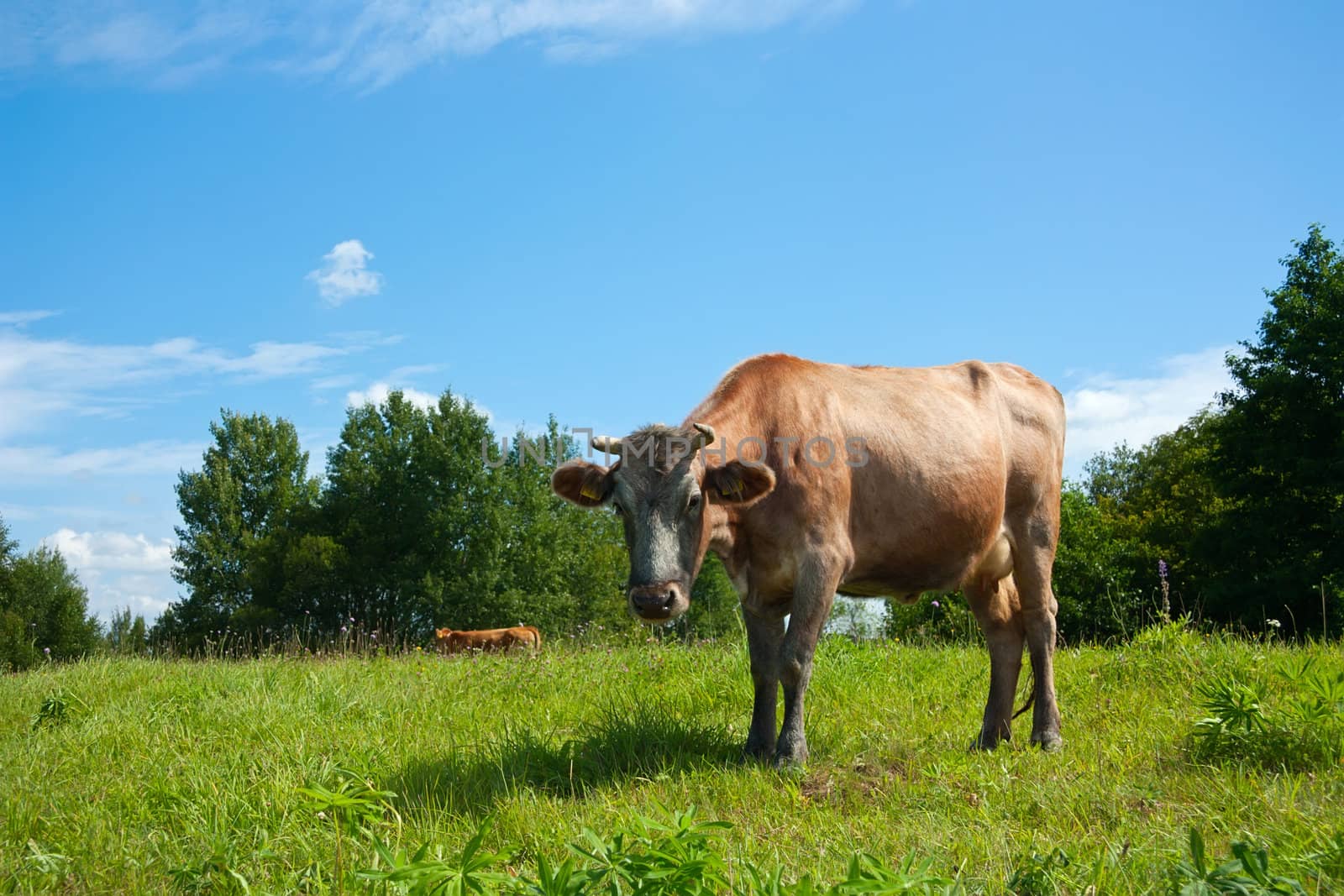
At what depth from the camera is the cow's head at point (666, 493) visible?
5.50m

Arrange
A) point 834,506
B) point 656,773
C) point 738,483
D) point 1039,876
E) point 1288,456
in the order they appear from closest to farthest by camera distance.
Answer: point 1039,876
point 656,773
point 738,483
point 834,506
point 1288,456

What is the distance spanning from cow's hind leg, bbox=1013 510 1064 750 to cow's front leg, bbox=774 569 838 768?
91.8 inches

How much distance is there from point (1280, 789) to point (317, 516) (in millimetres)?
51488

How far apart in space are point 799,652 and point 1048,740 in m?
2.39

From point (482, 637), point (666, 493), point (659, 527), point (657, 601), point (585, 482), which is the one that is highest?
point (585, 482)

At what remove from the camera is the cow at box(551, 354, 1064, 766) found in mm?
5711

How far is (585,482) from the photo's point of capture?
5.91 metres

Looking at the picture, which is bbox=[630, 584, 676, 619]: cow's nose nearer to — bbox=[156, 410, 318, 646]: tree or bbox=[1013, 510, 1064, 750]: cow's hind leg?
bbox=[1013, 510, 1064, 750]: cow's hind leg

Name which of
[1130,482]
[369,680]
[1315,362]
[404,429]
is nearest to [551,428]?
[404,429]

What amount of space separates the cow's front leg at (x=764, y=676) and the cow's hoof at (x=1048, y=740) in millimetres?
2006

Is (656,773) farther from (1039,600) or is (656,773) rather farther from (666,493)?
(1039,600)

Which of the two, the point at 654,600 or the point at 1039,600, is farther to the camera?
the point at 1039,600

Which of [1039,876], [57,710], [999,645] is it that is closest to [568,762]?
[1039,876]

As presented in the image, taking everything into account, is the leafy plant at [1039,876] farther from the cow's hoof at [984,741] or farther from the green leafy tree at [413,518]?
the green leafy tree at [413,518]
